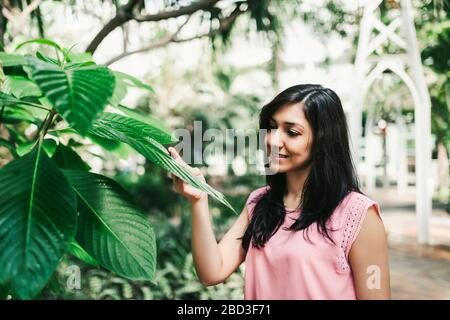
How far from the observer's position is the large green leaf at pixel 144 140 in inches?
19.1

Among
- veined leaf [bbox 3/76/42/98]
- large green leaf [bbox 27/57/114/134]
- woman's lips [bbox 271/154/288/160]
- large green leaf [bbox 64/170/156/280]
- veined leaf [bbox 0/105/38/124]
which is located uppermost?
veined leaf [bbox 3/76/42/98]

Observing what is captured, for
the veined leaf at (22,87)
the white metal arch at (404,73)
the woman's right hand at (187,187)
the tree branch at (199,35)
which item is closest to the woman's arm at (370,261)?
the woman's right hand at (187,187)

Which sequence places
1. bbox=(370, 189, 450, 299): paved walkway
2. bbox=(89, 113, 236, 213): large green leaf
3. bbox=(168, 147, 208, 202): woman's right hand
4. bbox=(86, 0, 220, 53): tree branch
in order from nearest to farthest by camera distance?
bbox=(89, 113, 236, 213): large green leaf, bbox=(168, 147, 208, 202): woman's right hand, bbox=(86, 0, 220, 53): tree branch, bbox=(370, 189, 450, 299): paved walkway

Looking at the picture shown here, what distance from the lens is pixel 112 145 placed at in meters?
0.77

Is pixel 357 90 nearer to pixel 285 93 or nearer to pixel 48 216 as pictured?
pixel 285 93

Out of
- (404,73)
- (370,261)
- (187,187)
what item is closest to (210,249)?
(187,187)

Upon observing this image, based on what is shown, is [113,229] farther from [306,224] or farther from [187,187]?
[306,224]

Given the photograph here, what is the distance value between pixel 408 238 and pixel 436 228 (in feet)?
2.01

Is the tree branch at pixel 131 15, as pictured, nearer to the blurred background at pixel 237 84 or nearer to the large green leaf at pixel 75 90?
the blurred background at pixel 237 84

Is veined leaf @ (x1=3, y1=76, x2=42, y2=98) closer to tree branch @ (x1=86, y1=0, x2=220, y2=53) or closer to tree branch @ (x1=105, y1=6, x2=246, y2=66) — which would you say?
tree branch @ (x1=86, y1=0, x2=220, y2=53)

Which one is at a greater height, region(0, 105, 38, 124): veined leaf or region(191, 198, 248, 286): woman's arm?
→ region(0, 105, 38, 124): veined leaf

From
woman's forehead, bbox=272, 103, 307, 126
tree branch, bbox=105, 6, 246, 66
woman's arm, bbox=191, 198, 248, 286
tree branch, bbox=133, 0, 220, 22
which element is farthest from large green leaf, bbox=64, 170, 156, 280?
tree branch, bbox=105, 6, 246, 66

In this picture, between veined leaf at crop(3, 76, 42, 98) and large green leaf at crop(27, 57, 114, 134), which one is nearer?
large green leaf at crop(27, 57, 114, 134)

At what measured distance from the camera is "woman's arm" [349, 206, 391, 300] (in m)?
0.64
